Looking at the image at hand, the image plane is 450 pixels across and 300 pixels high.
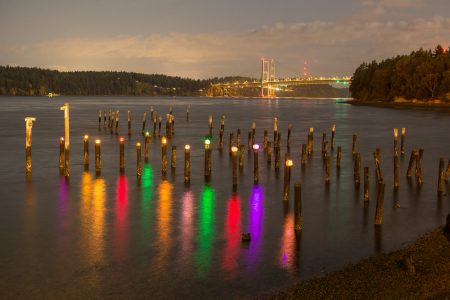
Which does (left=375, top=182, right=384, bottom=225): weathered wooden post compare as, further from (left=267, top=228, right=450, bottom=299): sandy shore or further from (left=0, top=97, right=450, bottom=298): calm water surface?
(left=267, top=228, right=450, bottom=299): sandy shore

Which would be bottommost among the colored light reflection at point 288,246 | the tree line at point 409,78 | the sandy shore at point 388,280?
the colored light reflection at point 288,246

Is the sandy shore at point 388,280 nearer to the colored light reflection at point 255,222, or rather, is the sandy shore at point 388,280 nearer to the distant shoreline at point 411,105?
the colored light reflection at point 255,222

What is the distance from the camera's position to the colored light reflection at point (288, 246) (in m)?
13.2

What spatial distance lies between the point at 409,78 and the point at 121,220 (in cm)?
10917

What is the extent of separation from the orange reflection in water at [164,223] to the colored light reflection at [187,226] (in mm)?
401

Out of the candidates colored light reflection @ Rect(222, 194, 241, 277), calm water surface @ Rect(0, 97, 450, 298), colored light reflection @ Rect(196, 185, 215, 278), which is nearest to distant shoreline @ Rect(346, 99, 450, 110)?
calm water surface @ Rect(0, 97, 450, 298)

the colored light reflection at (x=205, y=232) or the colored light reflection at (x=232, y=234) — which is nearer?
the colored light reflection at (x=205, y=232)

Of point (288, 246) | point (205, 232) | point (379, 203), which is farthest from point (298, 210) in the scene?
point (205, 232)

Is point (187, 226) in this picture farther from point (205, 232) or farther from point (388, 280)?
point (388, 280)

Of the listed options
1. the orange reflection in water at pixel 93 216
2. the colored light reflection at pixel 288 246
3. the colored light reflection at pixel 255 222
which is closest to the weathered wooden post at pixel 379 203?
the colored light reflection at pixel 288 246

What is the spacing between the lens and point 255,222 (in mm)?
17219

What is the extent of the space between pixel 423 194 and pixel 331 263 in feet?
31.9

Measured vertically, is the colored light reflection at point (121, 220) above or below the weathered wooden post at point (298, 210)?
below

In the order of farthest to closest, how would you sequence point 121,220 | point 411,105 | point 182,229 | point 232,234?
point 411,105 → point 121,220 → point 182,229 → point 232,234
